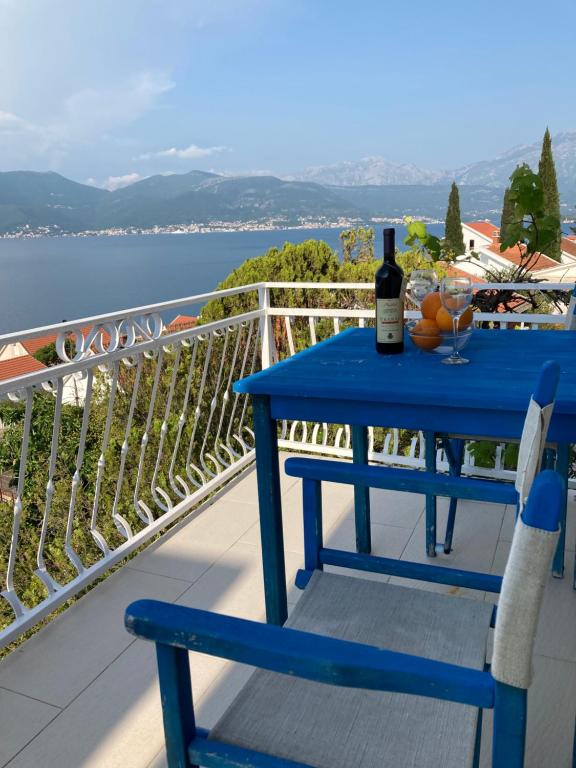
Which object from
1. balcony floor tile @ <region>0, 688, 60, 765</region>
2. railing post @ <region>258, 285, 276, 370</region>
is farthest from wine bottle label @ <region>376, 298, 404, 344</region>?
railing post @ <region>258, 285, 276, 370</region>

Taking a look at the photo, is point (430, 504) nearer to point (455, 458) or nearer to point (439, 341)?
point (455, 458)

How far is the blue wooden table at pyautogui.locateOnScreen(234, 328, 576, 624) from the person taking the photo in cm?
140

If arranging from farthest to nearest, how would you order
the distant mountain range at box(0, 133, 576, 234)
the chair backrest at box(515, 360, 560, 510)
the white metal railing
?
the distant mountain range at box(0, 133, 576, 234) < the white metal railing < the chair backrest at box(515, 360, 560, 510)

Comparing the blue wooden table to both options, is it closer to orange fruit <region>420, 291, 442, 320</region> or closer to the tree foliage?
orange fruit <region>420, 291, 442, 320</region>

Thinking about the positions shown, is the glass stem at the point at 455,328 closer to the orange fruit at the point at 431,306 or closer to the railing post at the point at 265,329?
the orange fruit at the point at 431,306

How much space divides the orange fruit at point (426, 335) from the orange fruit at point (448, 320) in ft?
0.07

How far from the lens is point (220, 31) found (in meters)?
52.8

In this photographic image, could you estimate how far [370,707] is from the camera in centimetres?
104

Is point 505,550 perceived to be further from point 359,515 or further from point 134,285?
point 134,285

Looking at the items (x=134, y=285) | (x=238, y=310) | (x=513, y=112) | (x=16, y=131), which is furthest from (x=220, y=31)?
(x=16, y=131)

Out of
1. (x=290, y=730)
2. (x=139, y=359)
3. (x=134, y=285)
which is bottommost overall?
(x=134, y=285)

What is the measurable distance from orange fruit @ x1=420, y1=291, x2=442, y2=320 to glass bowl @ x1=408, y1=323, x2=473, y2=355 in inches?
2.3

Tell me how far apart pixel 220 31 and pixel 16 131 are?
74336 mm

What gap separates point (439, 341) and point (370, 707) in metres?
1.12
